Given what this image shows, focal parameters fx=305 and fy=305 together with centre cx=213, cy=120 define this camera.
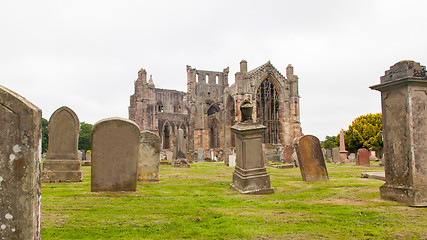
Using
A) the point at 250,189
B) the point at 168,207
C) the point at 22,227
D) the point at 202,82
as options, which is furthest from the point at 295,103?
the point at 22,227

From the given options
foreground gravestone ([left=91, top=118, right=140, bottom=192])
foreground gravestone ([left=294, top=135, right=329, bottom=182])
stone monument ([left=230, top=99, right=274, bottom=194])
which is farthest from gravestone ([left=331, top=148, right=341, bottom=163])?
foreground gravestone ([left=91, top=118, right=140, bottom=192])

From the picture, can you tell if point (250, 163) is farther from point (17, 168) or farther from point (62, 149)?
point (17, 168)

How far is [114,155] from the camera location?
6574 millimetres

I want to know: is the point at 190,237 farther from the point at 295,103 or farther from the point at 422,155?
the point at 295,103

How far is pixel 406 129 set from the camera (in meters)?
5.20

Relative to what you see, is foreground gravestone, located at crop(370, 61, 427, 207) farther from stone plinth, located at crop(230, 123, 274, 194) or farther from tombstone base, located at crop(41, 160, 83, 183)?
tombstone base, located at crop(41, 160, 83, 183)

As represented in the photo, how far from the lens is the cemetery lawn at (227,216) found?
3.67 metres

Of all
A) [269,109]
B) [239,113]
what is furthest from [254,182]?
[269,109]

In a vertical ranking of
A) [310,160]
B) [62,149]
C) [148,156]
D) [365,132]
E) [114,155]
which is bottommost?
[310,160]

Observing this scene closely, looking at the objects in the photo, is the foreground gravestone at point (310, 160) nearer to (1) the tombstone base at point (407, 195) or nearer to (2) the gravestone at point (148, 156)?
(1) the tombstone base at point (407, 195)

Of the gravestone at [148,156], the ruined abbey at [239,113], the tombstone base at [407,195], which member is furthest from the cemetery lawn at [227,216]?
the ruined abbey at [239,113]

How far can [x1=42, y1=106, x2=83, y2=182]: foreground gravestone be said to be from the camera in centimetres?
895

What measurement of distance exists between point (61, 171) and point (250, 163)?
559 cm

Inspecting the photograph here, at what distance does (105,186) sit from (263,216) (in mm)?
3674
